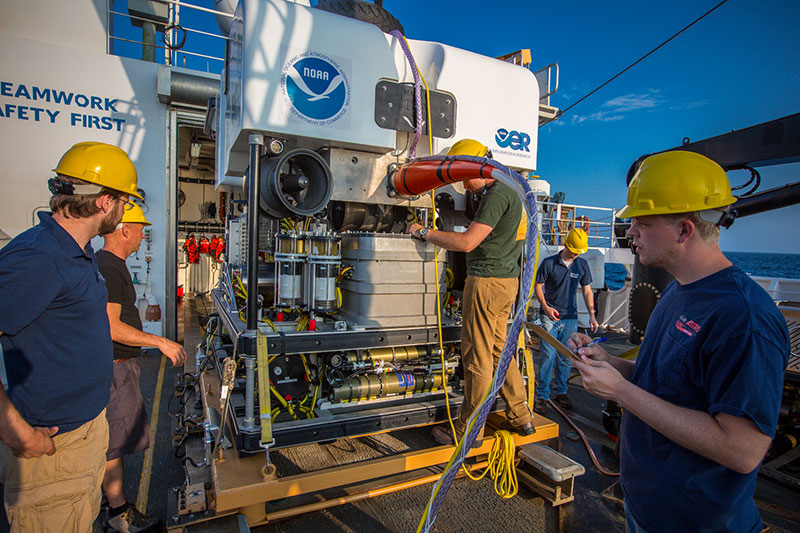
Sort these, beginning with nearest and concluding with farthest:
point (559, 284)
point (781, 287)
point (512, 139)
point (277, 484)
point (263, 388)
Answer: point (277, 484) → point (263, 388) → point (512, 139) → point (559, 284) → point (781, 287)

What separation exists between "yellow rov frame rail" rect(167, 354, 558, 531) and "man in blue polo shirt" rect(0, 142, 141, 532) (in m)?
0.54

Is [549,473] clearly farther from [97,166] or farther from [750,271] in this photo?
[750,271]

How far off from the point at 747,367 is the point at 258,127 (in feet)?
8.92

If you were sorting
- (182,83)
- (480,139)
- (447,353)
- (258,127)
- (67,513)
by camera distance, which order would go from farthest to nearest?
(182,83)
(447,353)
(480,139)
(258,127)
(67,513)

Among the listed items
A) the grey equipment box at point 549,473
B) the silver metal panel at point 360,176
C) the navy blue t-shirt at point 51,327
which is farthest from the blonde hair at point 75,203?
the grey equipment box at point 549,473

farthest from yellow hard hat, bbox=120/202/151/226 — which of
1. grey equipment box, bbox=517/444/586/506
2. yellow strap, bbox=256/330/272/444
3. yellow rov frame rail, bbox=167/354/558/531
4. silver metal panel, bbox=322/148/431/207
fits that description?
grey equipment box, bbox=517/444/586/506

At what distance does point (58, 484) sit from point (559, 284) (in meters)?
5.02

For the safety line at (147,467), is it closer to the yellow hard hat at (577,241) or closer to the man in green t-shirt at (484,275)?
the man in green t-shirt at (484,275)

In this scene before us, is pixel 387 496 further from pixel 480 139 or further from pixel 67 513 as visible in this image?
pixel 480 139

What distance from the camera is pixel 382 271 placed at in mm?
3164

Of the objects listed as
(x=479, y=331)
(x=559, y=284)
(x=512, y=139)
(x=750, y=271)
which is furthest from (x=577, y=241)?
(x=750, y=271)

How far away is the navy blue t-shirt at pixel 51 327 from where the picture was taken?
5.19ft

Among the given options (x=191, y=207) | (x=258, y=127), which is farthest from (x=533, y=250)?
(x=191, y=207)

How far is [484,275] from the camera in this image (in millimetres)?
3186
